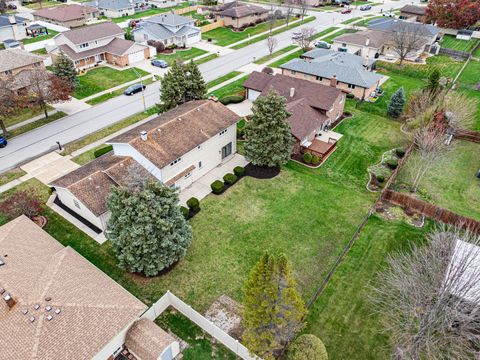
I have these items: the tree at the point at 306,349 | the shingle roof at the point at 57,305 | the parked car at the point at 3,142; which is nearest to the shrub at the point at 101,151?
the parked car at the point at 3,142

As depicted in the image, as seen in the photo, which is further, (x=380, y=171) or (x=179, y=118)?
(x=380, y=171)

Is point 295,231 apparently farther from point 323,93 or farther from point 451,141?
point 451,141

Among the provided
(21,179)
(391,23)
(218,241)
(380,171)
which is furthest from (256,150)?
(391,23)

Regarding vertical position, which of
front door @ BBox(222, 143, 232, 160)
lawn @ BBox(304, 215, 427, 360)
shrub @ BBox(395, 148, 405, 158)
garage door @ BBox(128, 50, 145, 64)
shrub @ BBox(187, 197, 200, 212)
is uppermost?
garage door @ BBox(128, 50, 145, 64)

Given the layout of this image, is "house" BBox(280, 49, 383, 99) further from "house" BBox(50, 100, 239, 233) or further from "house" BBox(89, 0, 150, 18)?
"house" BBox(89, 0, 150, 18)

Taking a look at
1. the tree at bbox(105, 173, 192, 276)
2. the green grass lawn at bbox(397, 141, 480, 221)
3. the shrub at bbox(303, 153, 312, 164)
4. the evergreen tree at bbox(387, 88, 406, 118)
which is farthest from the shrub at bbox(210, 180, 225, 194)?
the evergreen tree at bbox(387, 88, 406, 118)

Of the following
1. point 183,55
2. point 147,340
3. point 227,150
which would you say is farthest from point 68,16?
point 147,340
